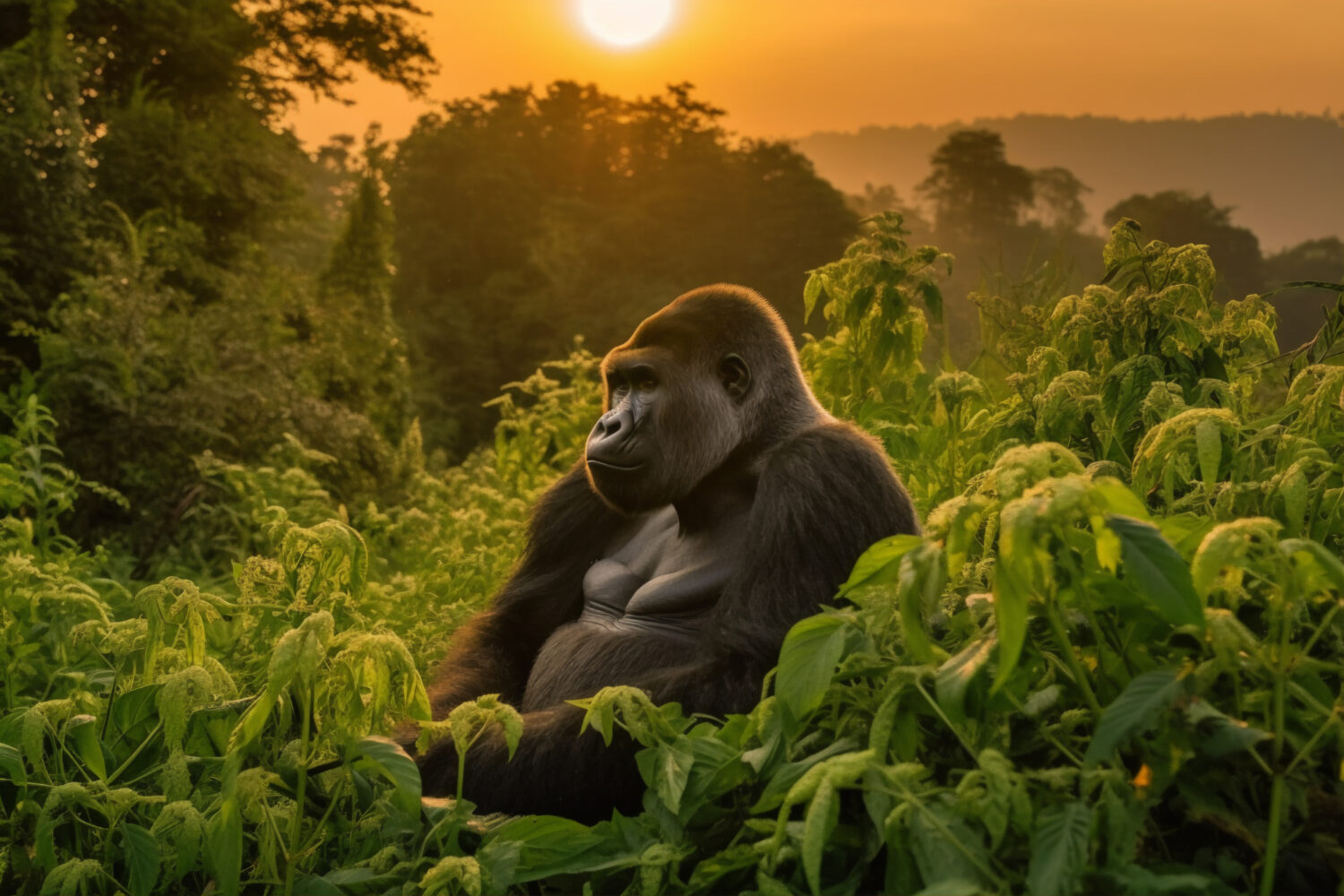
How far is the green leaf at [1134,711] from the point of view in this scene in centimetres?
137

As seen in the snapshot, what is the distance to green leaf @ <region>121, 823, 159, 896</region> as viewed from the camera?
187 centimetres

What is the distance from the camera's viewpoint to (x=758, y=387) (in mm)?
2803

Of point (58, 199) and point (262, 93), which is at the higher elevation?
point (262, 93)

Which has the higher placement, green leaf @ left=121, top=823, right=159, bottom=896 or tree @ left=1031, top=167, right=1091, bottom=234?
tree @ left=1031, top=167, right=1091, bottom=234

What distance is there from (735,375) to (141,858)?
1518mm

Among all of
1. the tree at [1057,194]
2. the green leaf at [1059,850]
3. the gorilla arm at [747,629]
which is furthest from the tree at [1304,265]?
the tree at [1057,194]

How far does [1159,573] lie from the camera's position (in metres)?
1.38

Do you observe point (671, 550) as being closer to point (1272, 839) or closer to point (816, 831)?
point (816, 831)

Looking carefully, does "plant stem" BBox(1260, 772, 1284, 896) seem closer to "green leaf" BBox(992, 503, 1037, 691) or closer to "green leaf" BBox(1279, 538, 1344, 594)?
"green leaf" BBox(1279, 538, 1344, 594)

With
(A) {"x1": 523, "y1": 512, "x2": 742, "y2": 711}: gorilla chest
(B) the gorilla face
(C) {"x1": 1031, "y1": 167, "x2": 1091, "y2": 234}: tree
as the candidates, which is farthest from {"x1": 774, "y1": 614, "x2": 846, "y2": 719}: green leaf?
(C) {"x1": 1031, "y1": 167, "x2": 1091, "y2": 234}: tree

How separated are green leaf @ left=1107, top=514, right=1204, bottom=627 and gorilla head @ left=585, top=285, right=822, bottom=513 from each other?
1420mm

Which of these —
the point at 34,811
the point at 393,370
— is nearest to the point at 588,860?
the point at 34,811

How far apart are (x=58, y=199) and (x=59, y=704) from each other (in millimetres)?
9071

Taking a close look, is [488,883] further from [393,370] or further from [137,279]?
[393,370]
